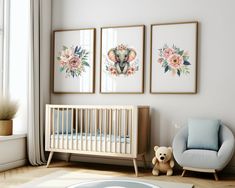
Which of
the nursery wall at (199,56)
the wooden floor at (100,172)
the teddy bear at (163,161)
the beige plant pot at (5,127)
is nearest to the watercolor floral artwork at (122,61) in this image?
the nursery wall at (199,56)

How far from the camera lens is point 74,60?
16.0 ft

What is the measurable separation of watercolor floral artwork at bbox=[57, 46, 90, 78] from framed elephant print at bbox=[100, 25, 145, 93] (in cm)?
27

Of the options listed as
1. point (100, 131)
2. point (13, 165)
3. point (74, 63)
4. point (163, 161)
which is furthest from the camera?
point (74, 63)

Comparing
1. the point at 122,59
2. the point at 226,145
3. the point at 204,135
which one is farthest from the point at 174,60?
the point at 226,145

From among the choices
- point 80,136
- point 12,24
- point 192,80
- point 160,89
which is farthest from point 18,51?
point 192,80

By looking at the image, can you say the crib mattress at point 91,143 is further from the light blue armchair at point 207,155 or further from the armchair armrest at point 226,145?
the armchair armrest at point 226,145

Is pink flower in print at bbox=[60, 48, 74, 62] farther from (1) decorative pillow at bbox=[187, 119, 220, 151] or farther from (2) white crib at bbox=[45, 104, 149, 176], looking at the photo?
(1) decorative pillow at bbox=[187, 119, 220, 151]

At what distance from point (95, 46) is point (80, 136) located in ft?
4.26

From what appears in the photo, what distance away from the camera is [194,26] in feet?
14.0

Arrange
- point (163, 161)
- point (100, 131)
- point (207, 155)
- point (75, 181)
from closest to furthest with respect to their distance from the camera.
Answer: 1. point (75, 181)
2. point (207, 155)
3. point (163, 161)
4. point (100, 131)

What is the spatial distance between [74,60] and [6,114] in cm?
121

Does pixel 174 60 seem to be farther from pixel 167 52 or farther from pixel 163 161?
pixel 163 161

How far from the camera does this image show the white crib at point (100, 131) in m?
4.05

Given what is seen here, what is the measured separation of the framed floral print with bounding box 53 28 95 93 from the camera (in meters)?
4.80
